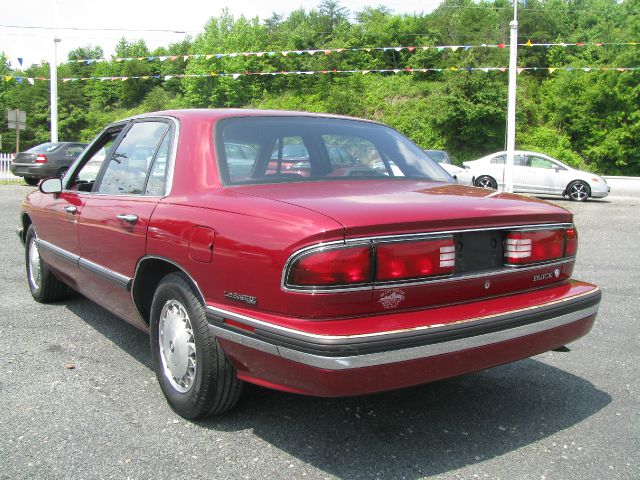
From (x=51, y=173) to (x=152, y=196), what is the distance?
58.0ft

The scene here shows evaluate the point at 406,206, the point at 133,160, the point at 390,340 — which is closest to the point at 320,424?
the point at 390,340

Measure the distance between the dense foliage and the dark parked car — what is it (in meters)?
25.1

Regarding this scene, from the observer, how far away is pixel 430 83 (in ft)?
155

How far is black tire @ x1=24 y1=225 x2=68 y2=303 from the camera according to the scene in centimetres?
518

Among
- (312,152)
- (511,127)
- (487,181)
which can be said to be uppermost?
(511,127)

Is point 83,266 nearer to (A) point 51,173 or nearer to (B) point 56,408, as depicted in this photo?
(B) point 56,408

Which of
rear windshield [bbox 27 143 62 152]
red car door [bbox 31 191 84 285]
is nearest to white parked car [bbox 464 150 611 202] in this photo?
rear windshield [bbox 27 143 62 152]

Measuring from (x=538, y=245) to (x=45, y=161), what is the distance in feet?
61.9

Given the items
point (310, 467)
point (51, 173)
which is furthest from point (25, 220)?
point (51, 173)

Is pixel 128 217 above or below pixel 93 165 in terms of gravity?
below

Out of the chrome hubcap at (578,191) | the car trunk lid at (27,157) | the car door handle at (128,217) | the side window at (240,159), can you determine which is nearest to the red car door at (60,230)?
the car door handle at (128,217)

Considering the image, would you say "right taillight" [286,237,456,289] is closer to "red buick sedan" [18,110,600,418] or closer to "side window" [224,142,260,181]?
"red buick sedan" [18,110,600,418]

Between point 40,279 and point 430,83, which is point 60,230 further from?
point 430,83

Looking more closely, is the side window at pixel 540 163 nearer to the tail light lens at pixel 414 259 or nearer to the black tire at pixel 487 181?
the black tire at pixel 487 181
